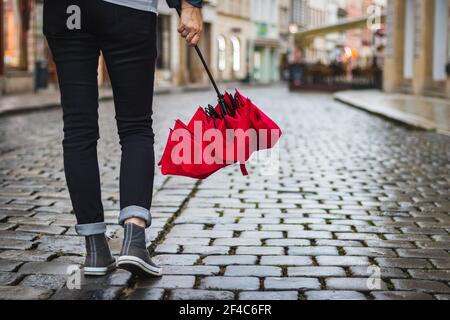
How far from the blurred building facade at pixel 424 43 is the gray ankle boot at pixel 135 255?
56.9 ft

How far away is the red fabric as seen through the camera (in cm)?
328

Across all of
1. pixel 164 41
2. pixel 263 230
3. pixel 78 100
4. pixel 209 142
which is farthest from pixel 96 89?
pixel 164 41

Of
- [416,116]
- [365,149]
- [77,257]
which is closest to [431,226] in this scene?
[77,257]

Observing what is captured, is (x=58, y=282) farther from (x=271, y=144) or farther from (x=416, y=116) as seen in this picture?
(x=416, y=116)

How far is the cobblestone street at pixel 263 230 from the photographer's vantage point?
3.17 m

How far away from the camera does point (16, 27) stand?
2527 centimetres

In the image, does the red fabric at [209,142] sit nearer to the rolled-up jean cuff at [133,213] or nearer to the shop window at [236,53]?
the rolled-up jean cuff at [133,213]

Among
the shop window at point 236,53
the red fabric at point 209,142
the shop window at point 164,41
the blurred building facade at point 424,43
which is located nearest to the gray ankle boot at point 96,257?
the red fabric at point 209,142

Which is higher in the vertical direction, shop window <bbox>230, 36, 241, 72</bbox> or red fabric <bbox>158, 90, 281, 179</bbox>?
shop window <bbox>230, 36, 241, 72</bbox>

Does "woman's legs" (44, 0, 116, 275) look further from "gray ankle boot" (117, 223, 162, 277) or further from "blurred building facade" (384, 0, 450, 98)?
"blurred building facade" (384, 0, 450, 98)

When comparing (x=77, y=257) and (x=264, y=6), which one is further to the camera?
(x=264, y=6)

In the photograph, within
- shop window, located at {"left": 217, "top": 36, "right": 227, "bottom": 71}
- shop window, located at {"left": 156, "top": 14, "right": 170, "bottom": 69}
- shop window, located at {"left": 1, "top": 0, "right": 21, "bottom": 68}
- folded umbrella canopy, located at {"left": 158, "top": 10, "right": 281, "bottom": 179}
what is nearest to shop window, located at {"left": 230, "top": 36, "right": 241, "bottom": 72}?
shop window, located at {"left": 217, "top": 36, "right": 227, "bottom": 71}

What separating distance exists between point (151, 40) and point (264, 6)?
58.1 metres

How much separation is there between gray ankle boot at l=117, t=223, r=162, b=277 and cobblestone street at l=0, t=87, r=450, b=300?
0.18 ft
